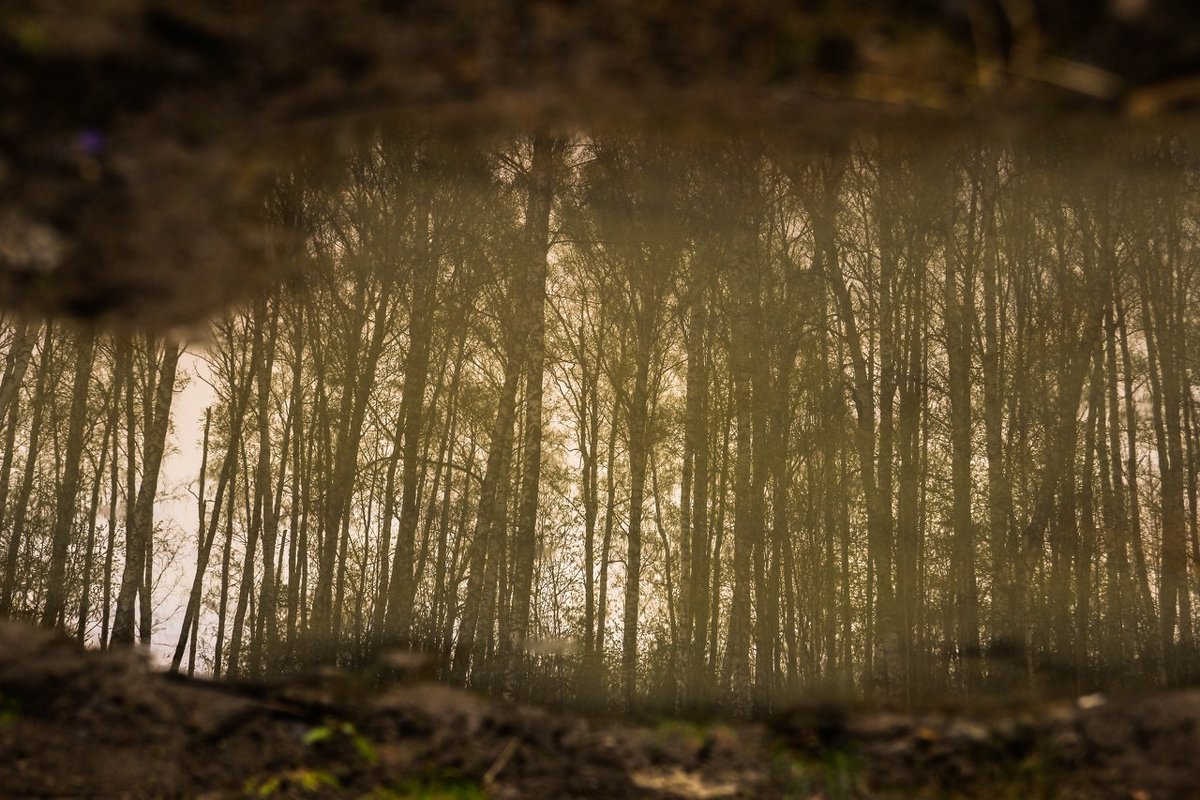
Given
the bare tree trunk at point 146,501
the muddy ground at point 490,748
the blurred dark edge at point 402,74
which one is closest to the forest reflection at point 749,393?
the bare tree trunk at point 146,501

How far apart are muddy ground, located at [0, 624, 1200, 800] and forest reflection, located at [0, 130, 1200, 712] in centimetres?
634

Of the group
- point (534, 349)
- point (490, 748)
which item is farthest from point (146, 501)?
point (490, 748)

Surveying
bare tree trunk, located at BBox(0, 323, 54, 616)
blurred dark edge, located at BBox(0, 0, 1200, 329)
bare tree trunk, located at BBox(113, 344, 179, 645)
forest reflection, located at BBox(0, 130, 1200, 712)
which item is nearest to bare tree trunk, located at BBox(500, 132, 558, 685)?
forest reflection, located at BBox(0, 130, 1200, 712)

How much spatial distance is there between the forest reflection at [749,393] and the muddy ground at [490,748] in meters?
6.34

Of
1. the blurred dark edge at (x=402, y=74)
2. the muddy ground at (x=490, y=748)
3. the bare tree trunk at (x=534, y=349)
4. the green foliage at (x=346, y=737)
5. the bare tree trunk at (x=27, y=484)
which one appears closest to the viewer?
the blurred dark edge at (x=402, y=74)

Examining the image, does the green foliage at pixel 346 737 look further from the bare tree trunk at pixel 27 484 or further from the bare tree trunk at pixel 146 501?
the bare tree trunk at pixel 27 484

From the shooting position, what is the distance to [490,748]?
138 inches

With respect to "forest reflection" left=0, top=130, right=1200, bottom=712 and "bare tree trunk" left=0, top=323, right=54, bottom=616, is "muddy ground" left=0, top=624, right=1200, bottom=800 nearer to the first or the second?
"forest reflection" left=0, top=130, right=1200, bottom=712

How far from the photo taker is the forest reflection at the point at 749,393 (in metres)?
11.1

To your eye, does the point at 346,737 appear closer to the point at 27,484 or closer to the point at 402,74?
the point at 402,74

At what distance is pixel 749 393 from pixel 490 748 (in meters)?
9.18

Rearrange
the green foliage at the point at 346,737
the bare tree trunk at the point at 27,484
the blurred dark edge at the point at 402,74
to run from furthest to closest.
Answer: the bare tree trunk at the point at 27,484
the green foliage at the point at 346,737
the blurred dark edge at the point at 402,74

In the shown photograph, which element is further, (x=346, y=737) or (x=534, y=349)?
(x=534, y=349)

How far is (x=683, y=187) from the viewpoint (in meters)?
13.4
